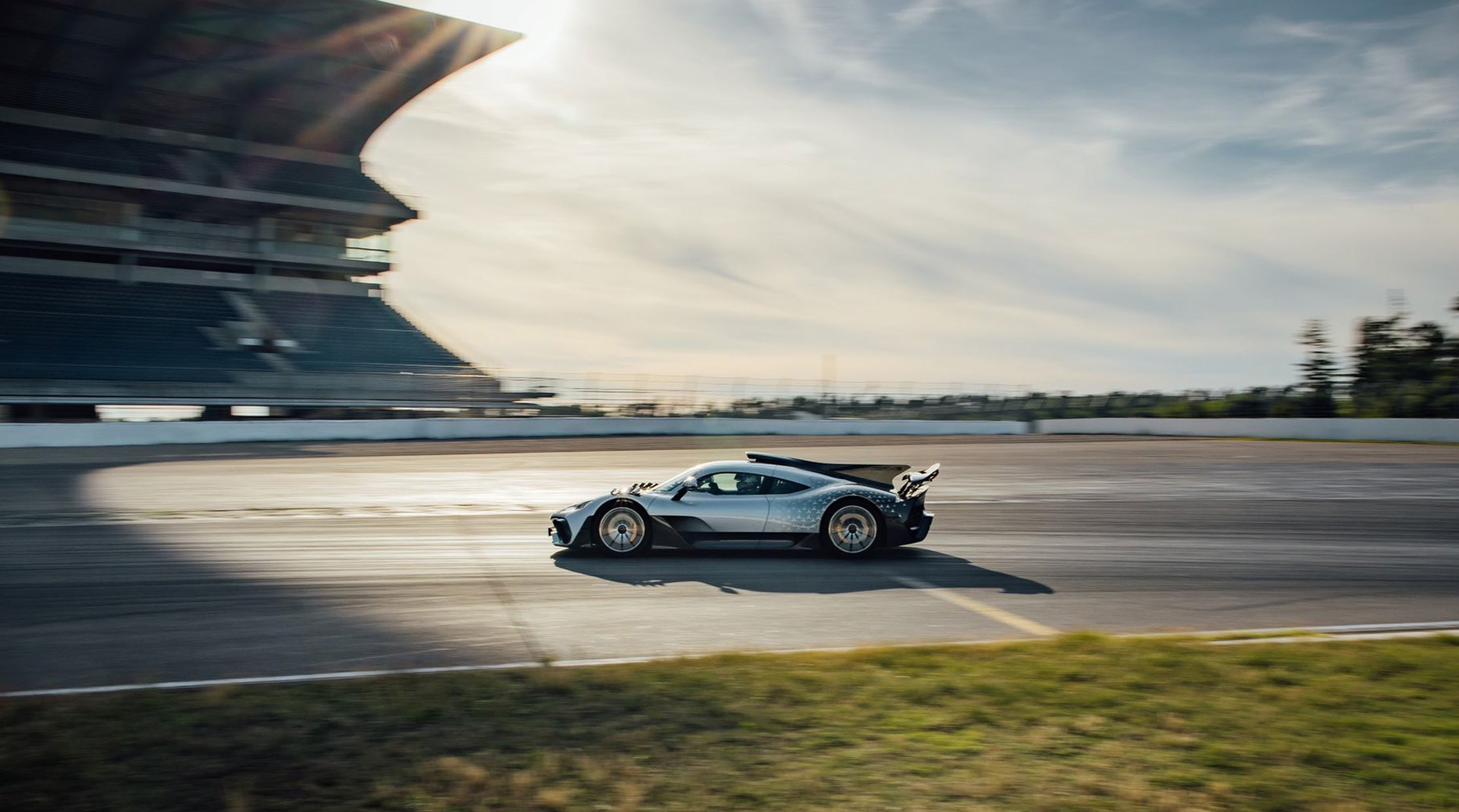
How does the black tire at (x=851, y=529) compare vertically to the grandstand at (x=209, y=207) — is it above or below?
below

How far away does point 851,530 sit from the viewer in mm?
10750

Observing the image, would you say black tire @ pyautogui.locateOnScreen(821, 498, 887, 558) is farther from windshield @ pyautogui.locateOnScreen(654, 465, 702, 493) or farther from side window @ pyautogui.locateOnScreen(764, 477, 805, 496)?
windshield @ pyautogui.locateOnScreen(654, 465, 702, 493)

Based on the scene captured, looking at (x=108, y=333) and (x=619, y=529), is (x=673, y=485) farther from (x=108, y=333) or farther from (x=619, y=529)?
(x=108, y=333)

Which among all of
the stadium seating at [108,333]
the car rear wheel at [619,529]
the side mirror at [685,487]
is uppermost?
the stadium seating at [108,333]

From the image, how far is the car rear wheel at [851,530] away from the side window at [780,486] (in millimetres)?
432

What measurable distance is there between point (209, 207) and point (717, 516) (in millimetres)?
43313

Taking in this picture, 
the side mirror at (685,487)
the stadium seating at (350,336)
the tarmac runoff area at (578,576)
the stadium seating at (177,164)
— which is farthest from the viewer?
the stadium seating at (177,164)

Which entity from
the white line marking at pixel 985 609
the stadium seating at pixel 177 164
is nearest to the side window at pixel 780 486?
the white line marking at pixel 985 609

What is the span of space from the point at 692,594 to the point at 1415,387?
36.9 metres

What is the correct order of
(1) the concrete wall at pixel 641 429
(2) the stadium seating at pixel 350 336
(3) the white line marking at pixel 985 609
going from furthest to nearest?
(2) the stadium seating at pixel 350 336 < (1) the concrete wall at pixel 641 429 < (3) the white line marking at pixel 985 609

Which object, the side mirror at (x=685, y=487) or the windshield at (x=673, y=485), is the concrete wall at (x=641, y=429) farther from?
the side mirror at (x=685, y=487)

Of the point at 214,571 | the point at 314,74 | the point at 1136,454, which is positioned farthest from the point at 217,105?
the point at 214,571

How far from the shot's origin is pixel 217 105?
158 feet

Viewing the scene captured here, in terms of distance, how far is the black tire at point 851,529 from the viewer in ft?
35.2
